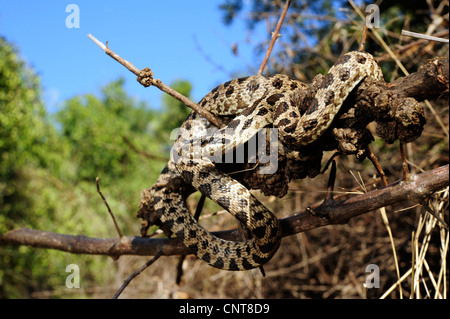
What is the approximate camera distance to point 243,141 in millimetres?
3031

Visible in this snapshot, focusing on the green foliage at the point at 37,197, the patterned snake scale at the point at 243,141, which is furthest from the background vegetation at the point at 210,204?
the patterned snake scale at the point at 243,141

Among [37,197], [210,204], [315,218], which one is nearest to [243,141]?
[315,218]

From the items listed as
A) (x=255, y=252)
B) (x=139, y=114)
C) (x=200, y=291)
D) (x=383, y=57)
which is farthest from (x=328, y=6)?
(x=139, y=114)

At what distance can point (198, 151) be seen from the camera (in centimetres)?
331

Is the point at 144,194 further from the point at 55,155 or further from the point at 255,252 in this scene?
the point at 55,155

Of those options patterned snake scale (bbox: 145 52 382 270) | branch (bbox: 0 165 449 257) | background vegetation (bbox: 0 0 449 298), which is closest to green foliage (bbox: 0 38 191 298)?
background vegetation (bbox: 0 0 449 298)

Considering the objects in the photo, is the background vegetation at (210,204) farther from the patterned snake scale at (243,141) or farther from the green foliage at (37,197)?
the patterned snake scale at (243,141)

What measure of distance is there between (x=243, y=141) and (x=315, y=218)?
0.79m

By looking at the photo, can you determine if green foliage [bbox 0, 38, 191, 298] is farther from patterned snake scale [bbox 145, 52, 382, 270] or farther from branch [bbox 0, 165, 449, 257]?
patterned snake scale [bbox 145, 52, 382, 270]

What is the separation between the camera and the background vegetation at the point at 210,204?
5.29 meters

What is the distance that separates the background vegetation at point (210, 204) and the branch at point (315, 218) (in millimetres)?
280

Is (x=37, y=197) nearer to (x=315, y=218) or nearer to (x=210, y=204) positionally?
(x=210, y=204)

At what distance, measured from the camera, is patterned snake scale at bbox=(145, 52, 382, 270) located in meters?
2.53
